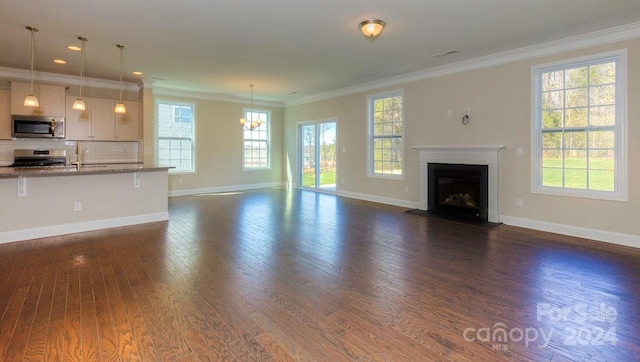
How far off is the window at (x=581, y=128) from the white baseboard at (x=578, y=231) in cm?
48

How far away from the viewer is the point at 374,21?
3930mm

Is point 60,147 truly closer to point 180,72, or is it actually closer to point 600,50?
point 180,72

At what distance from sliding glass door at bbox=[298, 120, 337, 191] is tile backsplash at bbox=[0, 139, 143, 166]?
4.42 meters

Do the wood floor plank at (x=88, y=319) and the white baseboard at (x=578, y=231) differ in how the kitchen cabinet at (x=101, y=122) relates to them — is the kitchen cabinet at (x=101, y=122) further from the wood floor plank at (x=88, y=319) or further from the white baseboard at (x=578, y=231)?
the white baseboard at (x=578, y=231)

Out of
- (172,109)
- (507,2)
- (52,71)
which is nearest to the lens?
(507,2)

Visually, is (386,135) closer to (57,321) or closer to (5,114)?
(57,321)

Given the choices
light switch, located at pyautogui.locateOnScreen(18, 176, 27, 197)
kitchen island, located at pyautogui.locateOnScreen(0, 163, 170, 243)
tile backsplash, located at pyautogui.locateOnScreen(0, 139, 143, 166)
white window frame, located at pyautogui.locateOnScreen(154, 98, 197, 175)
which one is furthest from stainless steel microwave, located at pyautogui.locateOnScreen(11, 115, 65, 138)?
light switch, located at pyautogui.locateOnScreen(18, 176, 27, 197)

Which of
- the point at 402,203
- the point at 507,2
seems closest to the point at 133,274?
the point at 507,2

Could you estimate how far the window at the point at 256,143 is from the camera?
9875 millimetres

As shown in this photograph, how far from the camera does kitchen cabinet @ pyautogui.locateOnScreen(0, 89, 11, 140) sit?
6125mm

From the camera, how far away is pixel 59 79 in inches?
267

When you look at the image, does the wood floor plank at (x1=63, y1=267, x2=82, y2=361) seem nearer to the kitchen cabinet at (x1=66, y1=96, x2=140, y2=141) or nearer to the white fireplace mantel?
the kitchen cabinet at (x1=66, y1=96, x2=140, y2=141)

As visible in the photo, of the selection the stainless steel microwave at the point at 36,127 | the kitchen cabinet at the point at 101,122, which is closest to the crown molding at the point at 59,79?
the kitchen cabinet at the point at 101,122

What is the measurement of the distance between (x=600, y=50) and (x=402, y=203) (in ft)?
13.1
